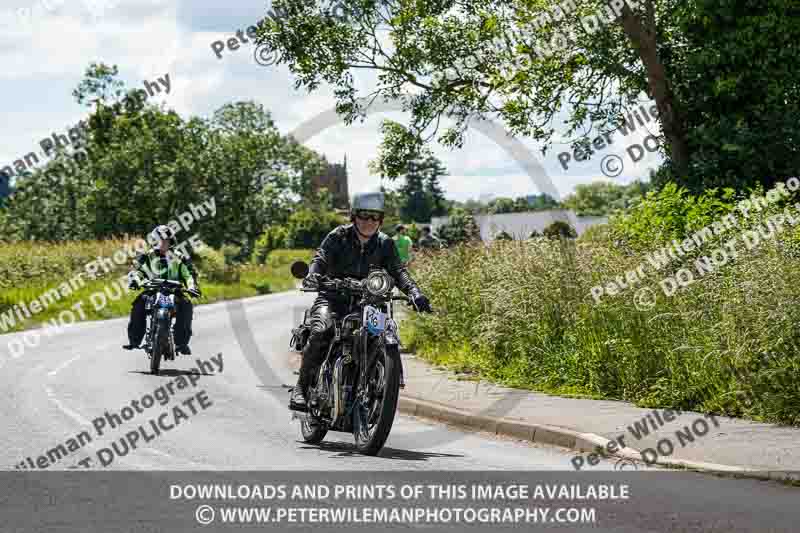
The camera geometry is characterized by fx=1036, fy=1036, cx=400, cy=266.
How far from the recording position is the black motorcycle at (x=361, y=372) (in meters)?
8.24

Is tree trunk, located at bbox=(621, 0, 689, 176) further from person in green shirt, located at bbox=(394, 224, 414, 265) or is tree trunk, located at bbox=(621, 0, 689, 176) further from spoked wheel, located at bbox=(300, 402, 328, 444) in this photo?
spoked wheel, located at bbox=(300, 402, 328, 444)

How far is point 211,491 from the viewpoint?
7.11 m

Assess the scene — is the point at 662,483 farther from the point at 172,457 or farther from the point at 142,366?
the point at 142,366

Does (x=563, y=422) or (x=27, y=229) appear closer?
(x=563, y=422)

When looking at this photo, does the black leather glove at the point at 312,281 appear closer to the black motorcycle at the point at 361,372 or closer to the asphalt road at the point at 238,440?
the black motorcycle at the point at 361,372

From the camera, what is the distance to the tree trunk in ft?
61.6

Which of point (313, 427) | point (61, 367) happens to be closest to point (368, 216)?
point (313, 427)

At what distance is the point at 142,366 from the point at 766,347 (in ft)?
34.1

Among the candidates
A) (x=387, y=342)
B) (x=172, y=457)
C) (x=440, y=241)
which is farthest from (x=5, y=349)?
(x=387, y=342)

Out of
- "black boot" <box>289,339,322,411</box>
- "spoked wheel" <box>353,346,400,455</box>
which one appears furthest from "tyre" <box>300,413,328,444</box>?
"spoked wheel" <box>353,346,400,455</box>
